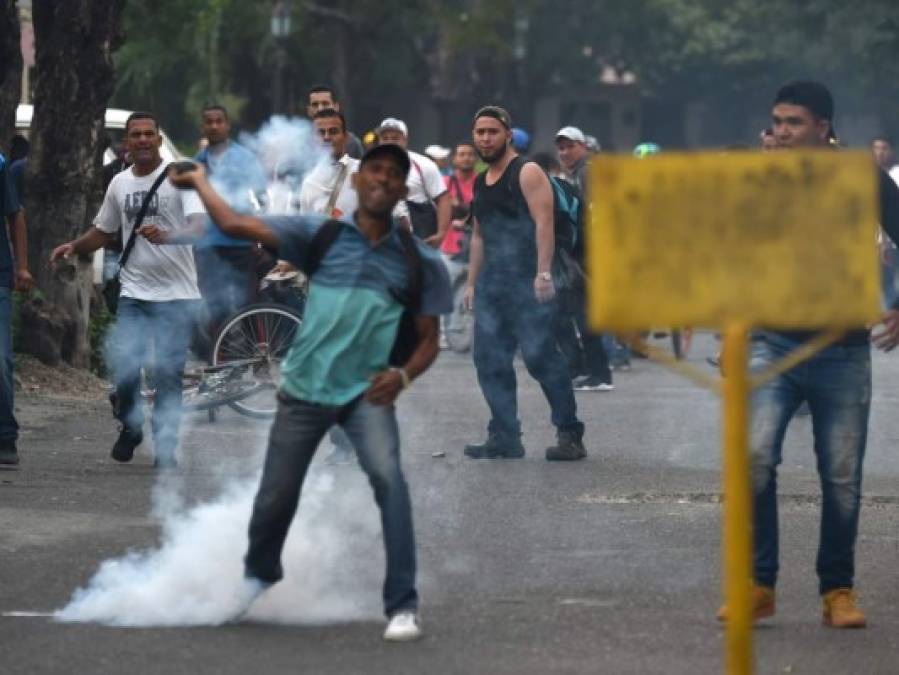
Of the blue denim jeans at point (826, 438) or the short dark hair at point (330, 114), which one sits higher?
the short dark hair at point (330, 114)

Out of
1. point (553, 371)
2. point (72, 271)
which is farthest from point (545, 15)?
point (553, 371)

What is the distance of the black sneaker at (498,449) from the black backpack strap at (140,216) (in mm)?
2132

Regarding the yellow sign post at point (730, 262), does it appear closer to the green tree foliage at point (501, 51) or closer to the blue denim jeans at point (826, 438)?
the blue denim jeans at point (826, 438)

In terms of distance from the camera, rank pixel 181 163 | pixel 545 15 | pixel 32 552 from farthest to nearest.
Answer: pixel 545 15
pixel 32 552
pixel 181 163

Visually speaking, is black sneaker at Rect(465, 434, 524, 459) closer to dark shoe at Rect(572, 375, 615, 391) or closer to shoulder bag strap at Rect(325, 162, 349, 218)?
shoulder bag strap at Rect(325, 162, 349, 218)

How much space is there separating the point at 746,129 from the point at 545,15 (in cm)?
1781

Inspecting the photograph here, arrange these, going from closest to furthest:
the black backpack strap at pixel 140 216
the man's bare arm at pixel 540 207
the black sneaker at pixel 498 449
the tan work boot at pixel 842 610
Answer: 1. the tan work boot at pixel 842 610
2. the black backpack strap at pixel 140 216
3. the man's bare arm at pixel 540 207
4. the black sneaker at pixel 498 449

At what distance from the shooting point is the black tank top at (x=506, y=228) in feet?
39.1

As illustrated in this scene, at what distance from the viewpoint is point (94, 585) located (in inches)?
308

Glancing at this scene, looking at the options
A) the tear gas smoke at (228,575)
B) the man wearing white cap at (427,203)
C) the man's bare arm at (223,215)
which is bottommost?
the tear gas smoke at (228,575)

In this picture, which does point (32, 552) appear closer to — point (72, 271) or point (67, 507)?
point (67, 507)

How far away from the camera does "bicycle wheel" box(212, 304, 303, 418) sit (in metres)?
13.7

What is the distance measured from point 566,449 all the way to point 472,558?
344 cm

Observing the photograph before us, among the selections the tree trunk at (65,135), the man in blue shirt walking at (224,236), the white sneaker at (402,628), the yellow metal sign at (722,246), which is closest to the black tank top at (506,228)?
the man in blue shirt walking at (224,236)
